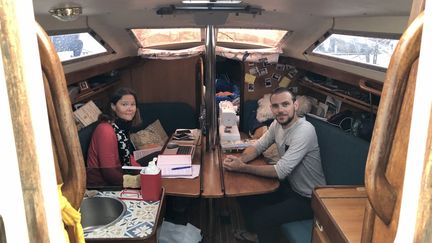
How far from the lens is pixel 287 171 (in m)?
2.46

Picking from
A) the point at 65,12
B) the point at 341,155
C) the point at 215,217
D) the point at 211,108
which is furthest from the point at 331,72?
the point at 65,12

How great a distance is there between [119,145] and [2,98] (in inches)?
91.7

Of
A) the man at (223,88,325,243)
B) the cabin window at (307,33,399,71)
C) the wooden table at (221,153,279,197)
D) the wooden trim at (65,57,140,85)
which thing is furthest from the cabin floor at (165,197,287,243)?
the cabin window at (307,33,399,71)

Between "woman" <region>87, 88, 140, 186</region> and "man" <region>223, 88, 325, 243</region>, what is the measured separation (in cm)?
77

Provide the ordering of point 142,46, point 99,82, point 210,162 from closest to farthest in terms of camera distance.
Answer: point 210,162
point 99,82
point 142,46

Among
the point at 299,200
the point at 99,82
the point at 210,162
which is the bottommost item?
the point at 299,200

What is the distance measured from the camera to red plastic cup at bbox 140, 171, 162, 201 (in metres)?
1.80

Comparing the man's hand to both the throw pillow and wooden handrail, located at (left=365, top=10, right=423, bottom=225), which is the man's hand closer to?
the throw pillow

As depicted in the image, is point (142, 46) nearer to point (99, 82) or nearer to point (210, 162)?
point (99, 82)

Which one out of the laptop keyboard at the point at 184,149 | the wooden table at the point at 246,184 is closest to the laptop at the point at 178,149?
the laptop keyboard at the point at 184,149

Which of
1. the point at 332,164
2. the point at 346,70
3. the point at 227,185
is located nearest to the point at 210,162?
the point at 227,185

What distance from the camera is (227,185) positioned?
2336mm

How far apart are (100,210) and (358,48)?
87.7 inches

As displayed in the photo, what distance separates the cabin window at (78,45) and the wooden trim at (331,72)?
1.96 meters
